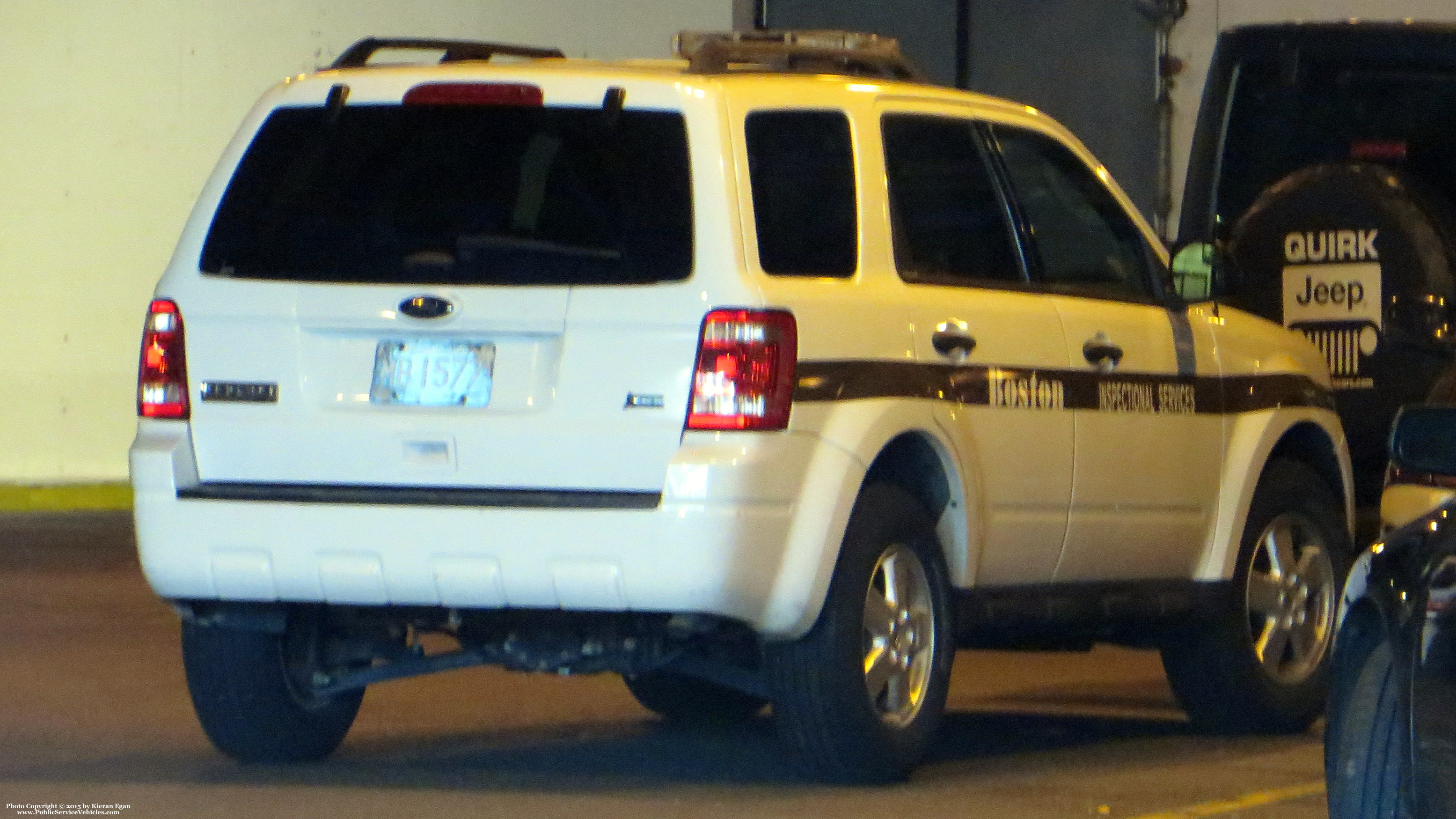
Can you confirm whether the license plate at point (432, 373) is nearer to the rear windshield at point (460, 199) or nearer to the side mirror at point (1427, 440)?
the rear windshield at point (460, 199)

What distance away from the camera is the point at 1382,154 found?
9.10 metres

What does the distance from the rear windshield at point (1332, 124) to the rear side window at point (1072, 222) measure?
6.34 ft

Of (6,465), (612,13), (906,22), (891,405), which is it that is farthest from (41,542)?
(891,405)

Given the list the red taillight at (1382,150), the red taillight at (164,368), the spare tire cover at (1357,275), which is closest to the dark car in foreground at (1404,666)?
the red taillight at (164,368)

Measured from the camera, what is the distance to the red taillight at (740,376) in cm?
573

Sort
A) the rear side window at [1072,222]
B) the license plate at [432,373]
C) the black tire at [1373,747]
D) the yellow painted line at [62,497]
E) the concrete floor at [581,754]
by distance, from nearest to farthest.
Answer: the black tire at [1373,747] → the license plate at [432,373] → the concrete floor at [581,754] → the rear side window at [1072,222] → the yellow painted line at [62,497]

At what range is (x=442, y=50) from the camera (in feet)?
22.2

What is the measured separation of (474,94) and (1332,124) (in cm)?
418

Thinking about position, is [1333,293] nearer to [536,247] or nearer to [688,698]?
[688,698]

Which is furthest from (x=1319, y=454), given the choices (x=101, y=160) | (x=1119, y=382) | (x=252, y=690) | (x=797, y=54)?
(x=101, y=160)

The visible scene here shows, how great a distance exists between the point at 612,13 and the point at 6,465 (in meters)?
5.07

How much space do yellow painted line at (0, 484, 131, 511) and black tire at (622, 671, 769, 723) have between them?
31.5 feet

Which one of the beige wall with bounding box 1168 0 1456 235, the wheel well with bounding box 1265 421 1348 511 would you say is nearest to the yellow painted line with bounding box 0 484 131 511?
the beige wall with bounding box 1168 0 1456 235

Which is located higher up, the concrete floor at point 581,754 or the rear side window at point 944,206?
the rear side window at point 944,206
